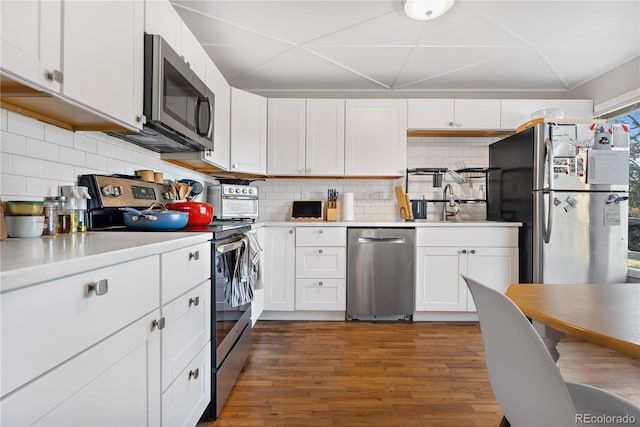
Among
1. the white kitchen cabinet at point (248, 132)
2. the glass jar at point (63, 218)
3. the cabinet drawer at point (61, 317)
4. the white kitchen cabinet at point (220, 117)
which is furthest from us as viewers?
the white kitchen cabinet at point (248, 132)

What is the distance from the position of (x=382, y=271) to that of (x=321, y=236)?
2.09 feet

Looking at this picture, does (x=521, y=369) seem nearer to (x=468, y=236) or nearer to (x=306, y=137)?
(x=468, y=236)

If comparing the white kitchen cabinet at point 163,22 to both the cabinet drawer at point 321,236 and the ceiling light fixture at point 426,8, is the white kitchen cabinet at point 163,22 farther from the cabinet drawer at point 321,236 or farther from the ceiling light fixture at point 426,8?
the cabinet drawer at point 321,236

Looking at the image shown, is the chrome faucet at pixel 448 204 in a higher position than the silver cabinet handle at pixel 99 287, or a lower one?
higher

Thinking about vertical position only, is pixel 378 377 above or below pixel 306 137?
below

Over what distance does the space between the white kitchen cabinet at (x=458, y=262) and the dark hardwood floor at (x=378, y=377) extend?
298 millimetres

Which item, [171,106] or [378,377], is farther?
[378,377]

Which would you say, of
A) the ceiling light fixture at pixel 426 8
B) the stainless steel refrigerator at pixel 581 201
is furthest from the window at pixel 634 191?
the ceiling light fixture at pixel 426 8

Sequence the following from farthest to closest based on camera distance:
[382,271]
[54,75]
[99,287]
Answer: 1. [382,271]
2. [54,75]
3. [99,287]

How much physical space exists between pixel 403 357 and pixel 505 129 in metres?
2.45

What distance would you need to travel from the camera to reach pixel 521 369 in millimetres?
729

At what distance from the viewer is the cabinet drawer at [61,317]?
1.86 feet

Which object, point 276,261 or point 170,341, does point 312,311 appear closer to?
point 276,261

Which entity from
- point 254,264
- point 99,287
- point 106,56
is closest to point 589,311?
point 99,287
